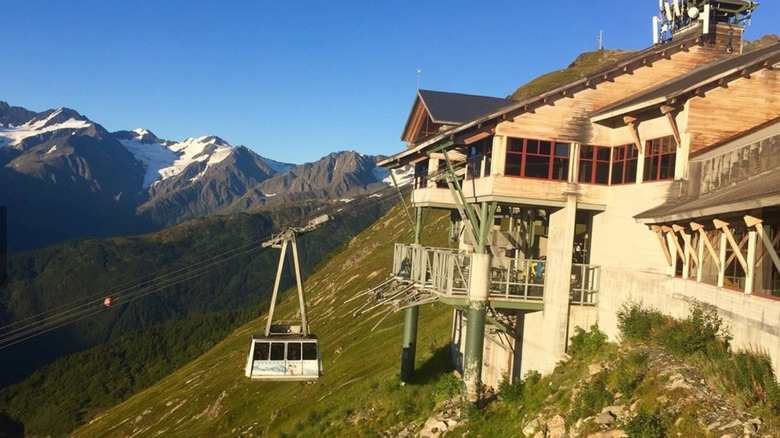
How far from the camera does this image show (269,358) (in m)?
33.3

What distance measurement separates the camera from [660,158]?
26688mm

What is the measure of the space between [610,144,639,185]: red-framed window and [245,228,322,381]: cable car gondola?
594 inches

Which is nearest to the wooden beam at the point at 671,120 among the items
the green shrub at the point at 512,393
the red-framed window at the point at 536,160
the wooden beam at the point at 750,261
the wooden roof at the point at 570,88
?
the wooden roof at the point at 570,88

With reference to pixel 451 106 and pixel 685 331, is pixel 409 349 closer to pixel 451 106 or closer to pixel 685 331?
pixel 451 106

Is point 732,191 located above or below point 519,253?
above

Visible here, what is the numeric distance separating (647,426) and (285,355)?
20.2m

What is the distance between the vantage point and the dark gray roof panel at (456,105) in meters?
39.8

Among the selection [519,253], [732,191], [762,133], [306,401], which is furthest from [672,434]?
[306,401]

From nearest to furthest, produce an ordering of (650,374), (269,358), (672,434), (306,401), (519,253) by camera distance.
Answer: (672,434), (650,374), (269,358), (519,253), (306,401)

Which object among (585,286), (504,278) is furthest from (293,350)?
(585,286)

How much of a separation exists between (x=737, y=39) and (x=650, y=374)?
72.6 ft

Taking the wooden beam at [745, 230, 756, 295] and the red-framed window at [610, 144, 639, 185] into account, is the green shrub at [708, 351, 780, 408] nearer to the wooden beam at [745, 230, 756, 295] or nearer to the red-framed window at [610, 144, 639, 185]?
the wooden beam at [745, 230, 756, 295]

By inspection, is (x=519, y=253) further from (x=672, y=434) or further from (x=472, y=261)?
(x=672, y=434)

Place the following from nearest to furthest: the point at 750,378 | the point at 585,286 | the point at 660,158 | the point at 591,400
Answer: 1. the point at 750,378
2. the point at 591,400
3. the point at 660,158
4. the point at 585,286
